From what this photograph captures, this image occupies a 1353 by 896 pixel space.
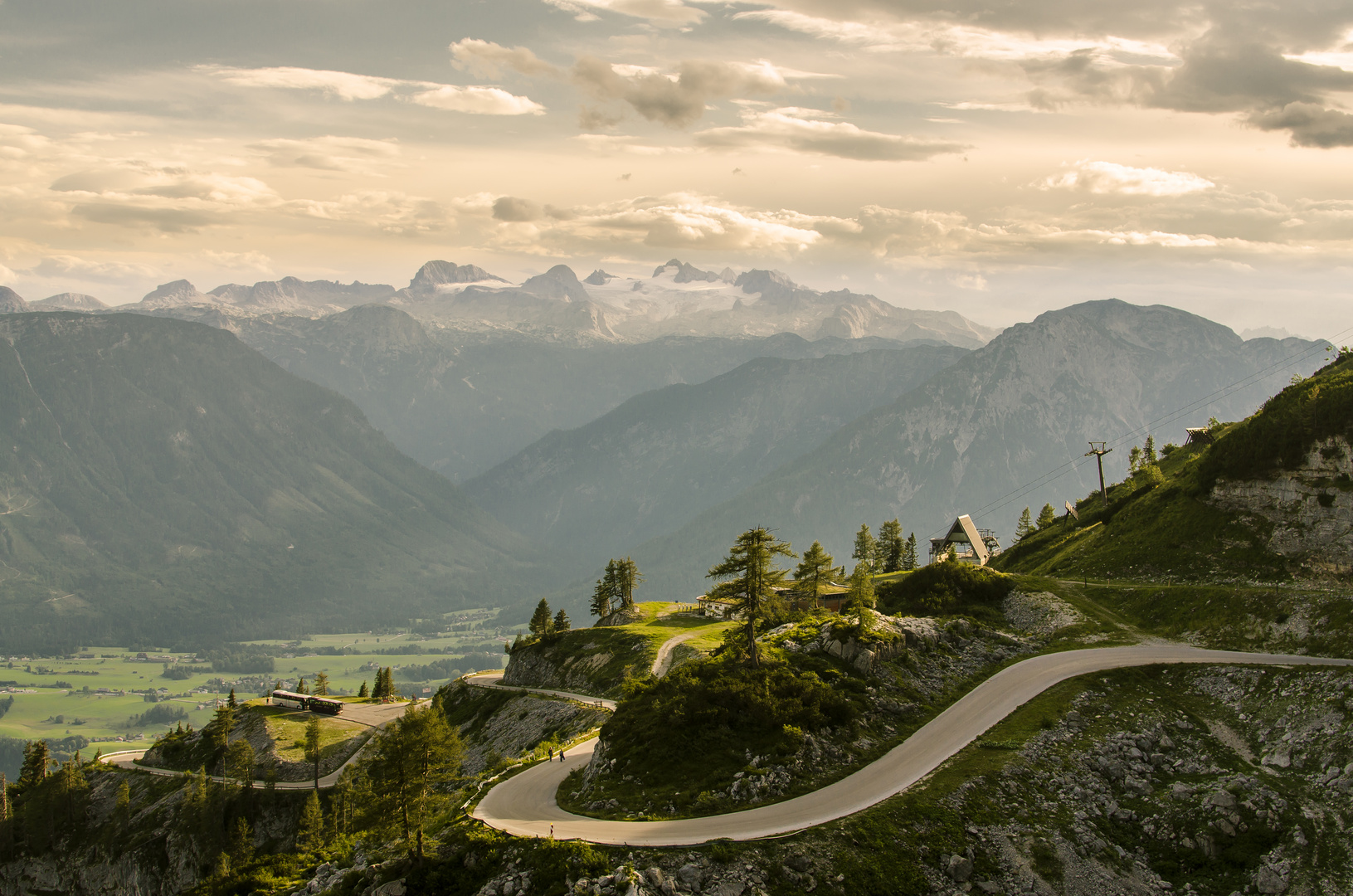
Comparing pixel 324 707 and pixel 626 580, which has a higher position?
pixel 626 580

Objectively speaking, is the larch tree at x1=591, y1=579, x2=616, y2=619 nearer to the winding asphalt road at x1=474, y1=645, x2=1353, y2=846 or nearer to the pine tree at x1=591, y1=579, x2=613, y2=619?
the pine tree at x1=591, y1=579, x2=613, y2=619

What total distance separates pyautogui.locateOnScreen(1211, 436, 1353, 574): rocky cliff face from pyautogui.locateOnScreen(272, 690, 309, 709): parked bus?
434 feet

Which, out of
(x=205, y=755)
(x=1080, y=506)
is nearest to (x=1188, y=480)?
(x=1080, y=506)

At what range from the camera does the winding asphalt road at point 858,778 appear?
156ft

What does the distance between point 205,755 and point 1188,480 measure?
136723 mm

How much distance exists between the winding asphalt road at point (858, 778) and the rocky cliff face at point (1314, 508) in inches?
790

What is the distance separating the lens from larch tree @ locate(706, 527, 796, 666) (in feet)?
211

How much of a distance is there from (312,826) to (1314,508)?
352 feet

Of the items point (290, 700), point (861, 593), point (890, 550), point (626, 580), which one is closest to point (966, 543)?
point (890, 550)

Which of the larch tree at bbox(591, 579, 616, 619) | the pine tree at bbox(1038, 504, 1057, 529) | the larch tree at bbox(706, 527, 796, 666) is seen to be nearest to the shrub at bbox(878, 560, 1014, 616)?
the larch tree at bbox(706, 527, 796, 666)

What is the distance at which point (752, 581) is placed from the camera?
64.7 m

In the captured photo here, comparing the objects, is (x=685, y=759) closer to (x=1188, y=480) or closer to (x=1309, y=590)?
(x=1309, y=590)

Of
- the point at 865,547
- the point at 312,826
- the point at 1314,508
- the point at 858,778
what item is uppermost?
the point at 1314,508

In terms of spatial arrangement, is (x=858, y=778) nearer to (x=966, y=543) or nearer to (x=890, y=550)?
(x=890, y=550)
